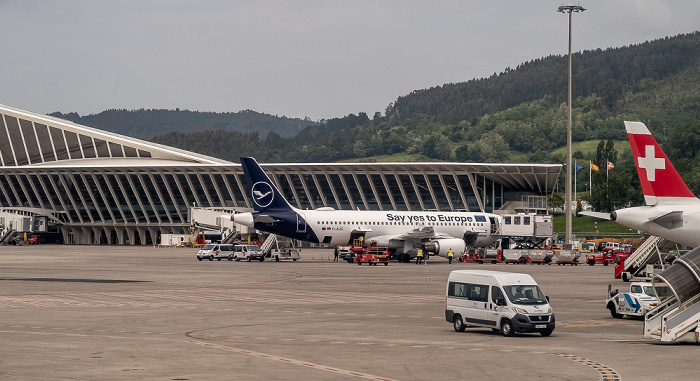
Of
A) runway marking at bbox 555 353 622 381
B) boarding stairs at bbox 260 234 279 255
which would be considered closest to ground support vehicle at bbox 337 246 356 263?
boarding stairs at bbox 260 234 279 255

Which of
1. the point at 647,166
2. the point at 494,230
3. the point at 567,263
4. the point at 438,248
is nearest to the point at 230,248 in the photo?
the point at 438,248

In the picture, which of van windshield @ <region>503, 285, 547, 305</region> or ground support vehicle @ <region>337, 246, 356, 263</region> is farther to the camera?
ground support vehicle @ <region>337, 246, 356, 263</region>

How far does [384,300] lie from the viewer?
1433 inches

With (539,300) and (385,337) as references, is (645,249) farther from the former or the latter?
(385,337)

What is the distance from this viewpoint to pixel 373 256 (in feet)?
218

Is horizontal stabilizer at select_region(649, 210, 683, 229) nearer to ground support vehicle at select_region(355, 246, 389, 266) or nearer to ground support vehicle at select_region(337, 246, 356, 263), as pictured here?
ground support vehicle at select_region(355, 246, 389, 266)

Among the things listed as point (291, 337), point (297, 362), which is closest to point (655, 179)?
point (291, 337)

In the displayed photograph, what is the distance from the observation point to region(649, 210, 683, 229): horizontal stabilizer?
33250 mm

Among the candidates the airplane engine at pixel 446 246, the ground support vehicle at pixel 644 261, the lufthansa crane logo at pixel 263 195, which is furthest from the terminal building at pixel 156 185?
the ground support vehicle at pixel 644 261

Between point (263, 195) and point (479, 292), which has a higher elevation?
point (263, 195)

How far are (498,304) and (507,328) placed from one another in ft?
2.41

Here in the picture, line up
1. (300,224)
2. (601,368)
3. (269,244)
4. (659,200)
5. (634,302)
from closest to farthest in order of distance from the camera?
(601,368), (634,302), (659,200), (300,224), (269,244)

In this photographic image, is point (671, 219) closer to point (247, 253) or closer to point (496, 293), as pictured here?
point (496, 293)

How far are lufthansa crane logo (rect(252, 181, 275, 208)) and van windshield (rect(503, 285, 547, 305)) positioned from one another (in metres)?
47.0
